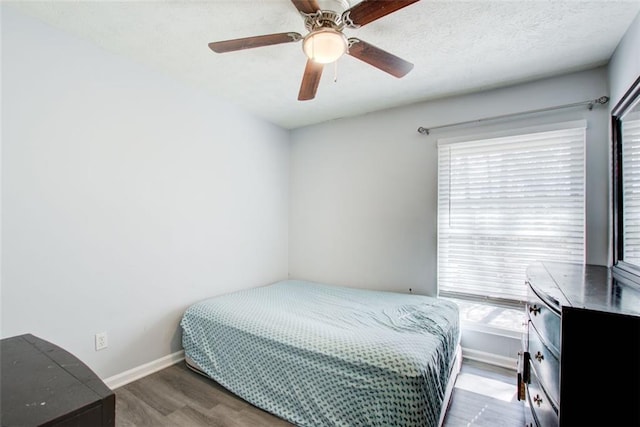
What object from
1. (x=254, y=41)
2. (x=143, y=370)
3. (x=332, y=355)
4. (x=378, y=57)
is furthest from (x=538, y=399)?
(x=143, y=370)

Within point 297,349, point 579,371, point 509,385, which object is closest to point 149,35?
point 297,349

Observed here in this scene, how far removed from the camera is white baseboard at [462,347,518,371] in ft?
8.06

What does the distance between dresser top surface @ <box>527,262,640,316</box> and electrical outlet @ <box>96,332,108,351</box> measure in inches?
106

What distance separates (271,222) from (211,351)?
1.66 meters

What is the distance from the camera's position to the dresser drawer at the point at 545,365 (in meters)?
1.18

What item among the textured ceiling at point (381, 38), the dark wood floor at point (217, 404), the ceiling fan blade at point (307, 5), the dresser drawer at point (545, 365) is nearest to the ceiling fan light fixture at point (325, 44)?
the ceiling fan blade at point (307, 5)

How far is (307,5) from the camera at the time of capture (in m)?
1.40

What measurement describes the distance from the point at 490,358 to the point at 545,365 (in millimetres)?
1411

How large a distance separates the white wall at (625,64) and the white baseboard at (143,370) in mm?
3721

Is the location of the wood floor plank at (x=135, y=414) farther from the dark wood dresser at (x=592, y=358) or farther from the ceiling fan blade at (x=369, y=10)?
the ceiling fan blade at (x=369, y=10)

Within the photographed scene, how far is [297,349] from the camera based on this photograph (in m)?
1.79

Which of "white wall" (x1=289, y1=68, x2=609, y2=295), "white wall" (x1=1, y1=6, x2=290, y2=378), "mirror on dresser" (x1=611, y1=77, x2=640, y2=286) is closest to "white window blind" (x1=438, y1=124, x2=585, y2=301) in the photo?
"white wall" (x1=289, y1=68, x2=609, y2=295)

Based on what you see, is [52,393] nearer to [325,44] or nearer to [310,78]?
[325,44]

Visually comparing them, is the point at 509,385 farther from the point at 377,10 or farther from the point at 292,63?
the point at 292,63
